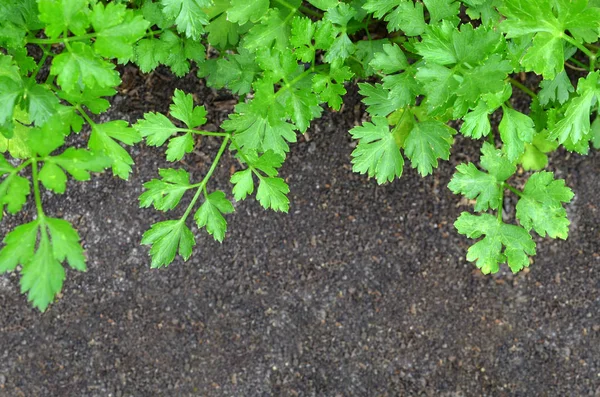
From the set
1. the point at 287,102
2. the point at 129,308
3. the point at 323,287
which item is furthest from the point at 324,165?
the point at 129,308

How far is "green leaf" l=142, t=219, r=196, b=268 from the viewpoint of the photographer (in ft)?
5.95

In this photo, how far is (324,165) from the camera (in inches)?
92.4

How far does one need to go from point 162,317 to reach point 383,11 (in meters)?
1.45

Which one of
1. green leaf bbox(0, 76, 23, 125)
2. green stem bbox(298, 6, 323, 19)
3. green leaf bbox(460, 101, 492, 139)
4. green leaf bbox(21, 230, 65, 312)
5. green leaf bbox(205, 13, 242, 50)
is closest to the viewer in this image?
green leaf bbox(21, 230, 65, 312)

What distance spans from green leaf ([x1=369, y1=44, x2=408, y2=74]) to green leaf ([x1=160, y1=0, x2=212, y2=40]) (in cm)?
52

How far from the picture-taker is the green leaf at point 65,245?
142 centimetres

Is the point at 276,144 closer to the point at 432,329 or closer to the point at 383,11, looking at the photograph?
the point at 383,11

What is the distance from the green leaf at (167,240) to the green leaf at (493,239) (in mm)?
887

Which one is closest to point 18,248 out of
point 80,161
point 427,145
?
point 80,161

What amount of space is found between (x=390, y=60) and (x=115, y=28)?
31.7 inches

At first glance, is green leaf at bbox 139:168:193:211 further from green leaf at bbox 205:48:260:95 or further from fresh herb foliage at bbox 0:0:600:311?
green leaf at bbox 205:48:260:95

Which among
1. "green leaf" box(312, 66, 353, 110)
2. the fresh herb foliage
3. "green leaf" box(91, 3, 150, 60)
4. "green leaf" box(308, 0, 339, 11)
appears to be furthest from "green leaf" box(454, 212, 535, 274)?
"green leaf" box(91, 3, 150, 60)

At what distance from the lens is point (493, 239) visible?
192 cm

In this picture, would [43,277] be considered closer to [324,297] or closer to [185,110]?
[185,110]
